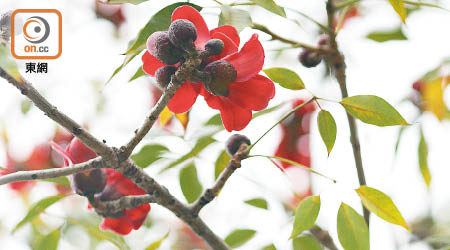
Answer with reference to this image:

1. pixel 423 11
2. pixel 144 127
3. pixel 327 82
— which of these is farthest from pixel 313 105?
pixel 144 127

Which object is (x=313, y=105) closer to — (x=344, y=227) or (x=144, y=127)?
(x=344, y=227)

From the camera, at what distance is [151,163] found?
70cm

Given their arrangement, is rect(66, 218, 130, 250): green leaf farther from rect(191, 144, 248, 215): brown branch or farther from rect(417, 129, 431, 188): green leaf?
rect(417, 129, 431, 188): green leaf

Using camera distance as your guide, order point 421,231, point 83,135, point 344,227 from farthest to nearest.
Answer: point 421,231 < point 344,227 < point 83,135

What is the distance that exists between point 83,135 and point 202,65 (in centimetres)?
12

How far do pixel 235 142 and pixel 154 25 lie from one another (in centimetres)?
17

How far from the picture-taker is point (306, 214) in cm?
55

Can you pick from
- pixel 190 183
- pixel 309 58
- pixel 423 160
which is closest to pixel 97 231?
pixel 190 183

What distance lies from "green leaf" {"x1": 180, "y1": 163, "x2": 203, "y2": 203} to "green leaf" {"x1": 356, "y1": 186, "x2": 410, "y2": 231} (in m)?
0.26

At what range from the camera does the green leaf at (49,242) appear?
68 centimetres

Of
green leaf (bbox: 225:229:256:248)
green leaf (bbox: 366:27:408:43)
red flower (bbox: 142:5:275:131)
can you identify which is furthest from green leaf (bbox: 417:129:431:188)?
red flower (bbox: 142:5:275:131)

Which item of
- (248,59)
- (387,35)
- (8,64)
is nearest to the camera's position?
(8,64)

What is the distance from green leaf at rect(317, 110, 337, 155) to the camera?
568 millimetres

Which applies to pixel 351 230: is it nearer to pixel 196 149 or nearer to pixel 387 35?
pixel 196 149
